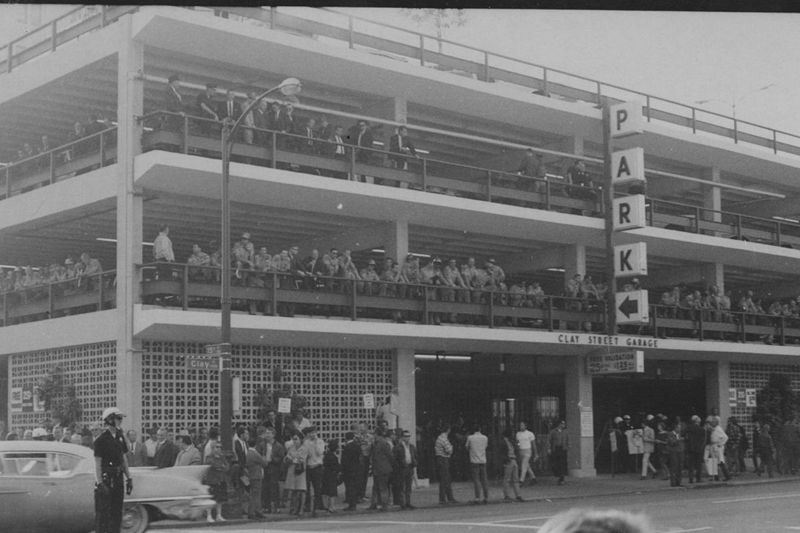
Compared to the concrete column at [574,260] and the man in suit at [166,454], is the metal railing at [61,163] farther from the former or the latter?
the concrete column at [574,260]

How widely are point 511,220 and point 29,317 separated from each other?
38.7 ft

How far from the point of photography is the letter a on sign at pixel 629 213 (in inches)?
1261

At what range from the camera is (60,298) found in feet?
87.4

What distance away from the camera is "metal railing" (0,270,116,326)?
25203 mm

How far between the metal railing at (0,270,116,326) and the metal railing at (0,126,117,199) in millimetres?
2334

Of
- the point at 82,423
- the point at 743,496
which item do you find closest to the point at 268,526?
the point at 82,423

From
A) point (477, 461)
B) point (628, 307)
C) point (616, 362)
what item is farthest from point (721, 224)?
point (477, 461)

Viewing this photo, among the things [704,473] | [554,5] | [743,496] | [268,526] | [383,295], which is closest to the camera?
[554,5]

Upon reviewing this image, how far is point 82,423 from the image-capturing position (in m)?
25.7

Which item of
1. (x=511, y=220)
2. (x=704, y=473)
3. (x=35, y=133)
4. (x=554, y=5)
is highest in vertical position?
(x=35, y=133)

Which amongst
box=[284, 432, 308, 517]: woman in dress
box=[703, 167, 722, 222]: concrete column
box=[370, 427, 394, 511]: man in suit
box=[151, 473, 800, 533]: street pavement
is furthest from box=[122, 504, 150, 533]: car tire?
box=[703, 167, 722, 222]: concrete column

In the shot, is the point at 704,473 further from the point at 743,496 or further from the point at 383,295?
the point at 383,295

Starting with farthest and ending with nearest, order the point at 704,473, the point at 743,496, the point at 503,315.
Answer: the point at 704,473
the point at 503,315
the point at 743,496

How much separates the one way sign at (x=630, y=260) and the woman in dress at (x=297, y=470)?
1316cm
